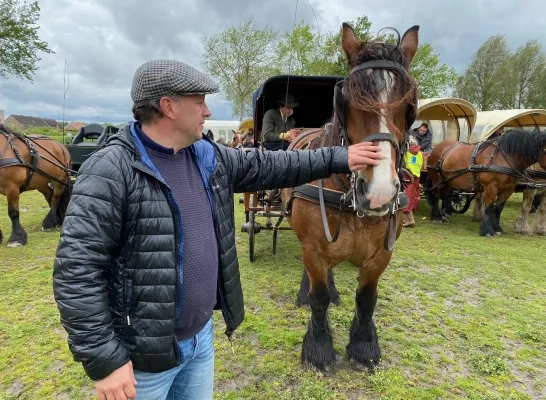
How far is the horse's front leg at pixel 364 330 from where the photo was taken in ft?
8.75

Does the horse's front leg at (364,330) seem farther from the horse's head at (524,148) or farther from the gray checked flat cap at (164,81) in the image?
the horse's head at (524,148)

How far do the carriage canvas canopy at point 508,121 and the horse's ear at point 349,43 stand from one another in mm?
9073

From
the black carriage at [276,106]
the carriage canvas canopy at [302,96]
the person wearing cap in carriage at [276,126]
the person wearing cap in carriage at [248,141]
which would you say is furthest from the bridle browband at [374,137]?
the person wearing cap in carriage at [248,141]

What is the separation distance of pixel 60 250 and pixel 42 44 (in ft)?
80.6

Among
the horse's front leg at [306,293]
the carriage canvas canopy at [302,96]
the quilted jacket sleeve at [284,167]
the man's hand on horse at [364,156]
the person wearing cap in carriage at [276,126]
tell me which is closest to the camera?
the man's hand on horse at [364,156]

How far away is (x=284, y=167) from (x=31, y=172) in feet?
19.3

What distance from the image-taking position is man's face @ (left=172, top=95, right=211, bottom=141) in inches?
49.6

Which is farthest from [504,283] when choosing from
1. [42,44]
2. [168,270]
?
[42,44]

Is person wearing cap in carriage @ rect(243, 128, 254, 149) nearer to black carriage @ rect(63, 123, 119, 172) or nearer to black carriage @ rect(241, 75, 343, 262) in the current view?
black carriage @ rect(63, 123, 119, 172)

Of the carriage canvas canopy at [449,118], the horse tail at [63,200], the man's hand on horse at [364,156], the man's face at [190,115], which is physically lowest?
the horse tail at [63,200]

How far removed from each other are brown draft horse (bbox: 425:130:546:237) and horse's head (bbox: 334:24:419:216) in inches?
222

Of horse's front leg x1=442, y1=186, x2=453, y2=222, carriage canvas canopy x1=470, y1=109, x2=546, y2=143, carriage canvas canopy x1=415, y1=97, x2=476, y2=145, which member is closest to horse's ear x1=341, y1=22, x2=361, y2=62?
horse's front leg x1=442, y1=186, x2=453, y2=222

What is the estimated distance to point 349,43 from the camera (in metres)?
2.16

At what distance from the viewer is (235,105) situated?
95.2 feet
